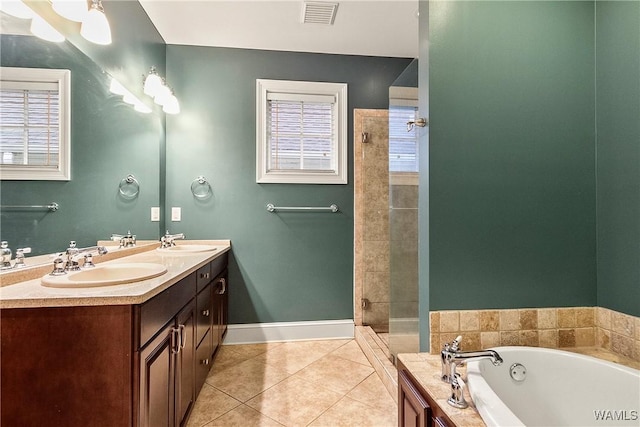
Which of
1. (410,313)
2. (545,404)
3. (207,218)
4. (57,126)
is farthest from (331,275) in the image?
(57,126)

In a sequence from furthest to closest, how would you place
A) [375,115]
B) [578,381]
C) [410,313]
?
[375,115]
[410,313]
[578,381]

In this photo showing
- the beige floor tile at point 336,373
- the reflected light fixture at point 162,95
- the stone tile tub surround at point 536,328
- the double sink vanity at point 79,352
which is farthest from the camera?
the reflected light fixture at point 162,95

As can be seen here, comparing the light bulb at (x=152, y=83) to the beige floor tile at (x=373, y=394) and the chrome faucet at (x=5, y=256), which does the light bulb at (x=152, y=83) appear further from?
the beige floor tile at (x=373, y=394)

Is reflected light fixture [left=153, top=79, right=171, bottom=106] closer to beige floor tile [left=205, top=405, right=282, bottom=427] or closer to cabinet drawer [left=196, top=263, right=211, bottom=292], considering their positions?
cabinet drawer [left=196, top=263, right=211, bottom=292]

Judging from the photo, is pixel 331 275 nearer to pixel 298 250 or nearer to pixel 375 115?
pixel 298 250

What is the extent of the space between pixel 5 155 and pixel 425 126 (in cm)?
168

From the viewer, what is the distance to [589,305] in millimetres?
1416

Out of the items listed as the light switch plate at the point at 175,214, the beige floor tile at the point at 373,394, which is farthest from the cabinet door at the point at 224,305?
the beige floor tile at the point at 373,394

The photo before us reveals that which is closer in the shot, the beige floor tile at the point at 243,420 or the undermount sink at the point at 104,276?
the undermount sink at the point at 104,276

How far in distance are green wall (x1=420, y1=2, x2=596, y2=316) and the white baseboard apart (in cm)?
151

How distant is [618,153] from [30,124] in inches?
98.3

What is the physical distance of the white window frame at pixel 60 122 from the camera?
108 cm

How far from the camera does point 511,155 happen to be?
1.37m

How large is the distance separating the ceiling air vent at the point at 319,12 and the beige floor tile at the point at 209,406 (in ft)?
8.61
